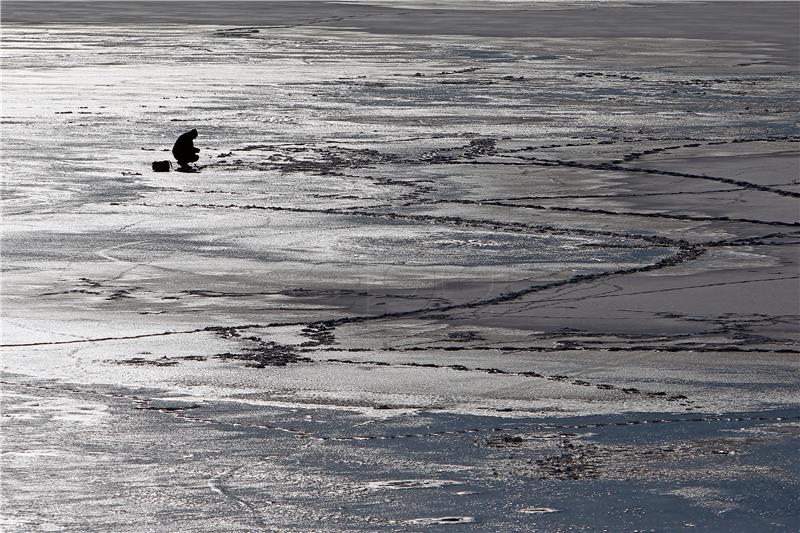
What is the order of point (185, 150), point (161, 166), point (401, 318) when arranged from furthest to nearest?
point (185, 150) → point (161, 166) → point (401, 318)

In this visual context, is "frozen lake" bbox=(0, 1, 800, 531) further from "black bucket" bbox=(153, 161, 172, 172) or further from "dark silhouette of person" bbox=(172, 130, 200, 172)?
"dark silhouette of person" bbox=(172, 130, 200, 172)

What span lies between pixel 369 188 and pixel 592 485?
8.52 m

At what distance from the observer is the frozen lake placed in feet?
20.4

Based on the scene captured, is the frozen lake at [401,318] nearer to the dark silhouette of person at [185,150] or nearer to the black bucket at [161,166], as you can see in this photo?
the black bucket at [161,166]

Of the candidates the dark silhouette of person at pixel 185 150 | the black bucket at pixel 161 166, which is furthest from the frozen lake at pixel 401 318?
the dark silhouette of person at pixel 185 150

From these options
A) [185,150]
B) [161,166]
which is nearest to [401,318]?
[161,166]

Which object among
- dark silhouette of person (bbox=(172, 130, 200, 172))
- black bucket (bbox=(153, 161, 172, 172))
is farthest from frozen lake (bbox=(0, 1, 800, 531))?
dark silhouette of person (bbox=(172, 130, 200, 172))

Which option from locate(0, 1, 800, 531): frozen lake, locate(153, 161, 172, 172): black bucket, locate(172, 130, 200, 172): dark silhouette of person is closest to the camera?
locate(0, 1, 800, 531): frozen lake

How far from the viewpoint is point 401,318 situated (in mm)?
9305

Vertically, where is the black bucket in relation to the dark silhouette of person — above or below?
below

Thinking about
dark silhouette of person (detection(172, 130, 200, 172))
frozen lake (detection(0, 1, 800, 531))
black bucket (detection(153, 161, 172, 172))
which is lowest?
frozen lake (detection(0, 1, 800, 531))

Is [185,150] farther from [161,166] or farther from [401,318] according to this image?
[401,318]

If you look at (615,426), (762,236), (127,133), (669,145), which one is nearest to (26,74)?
(127,133)

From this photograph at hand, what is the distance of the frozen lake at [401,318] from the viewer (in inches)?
245
